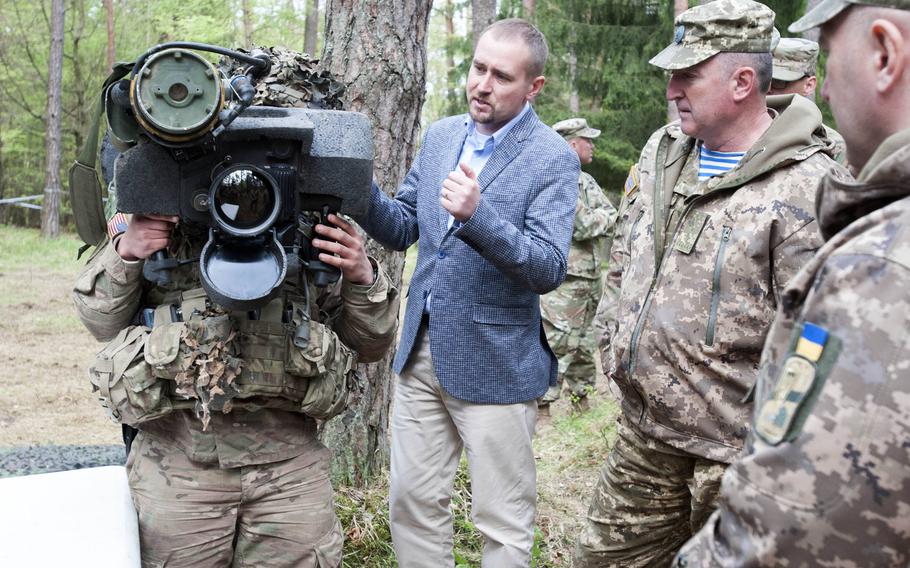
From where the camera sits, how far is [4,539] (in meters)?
2.24

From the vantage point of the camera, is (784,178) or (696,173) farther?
(696,173)

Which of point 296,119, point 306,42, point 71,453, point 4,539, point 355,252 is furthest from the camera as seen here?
point 306,42

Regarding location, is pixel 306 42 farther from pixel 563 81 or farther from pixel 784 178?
pixel 784 178

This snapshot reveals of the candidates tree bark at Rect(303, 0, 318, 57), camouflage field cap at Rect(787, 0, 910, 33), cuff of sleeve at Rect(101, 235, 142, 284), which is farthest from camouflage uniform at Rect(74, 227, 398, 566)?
tree bark at Rect(303, 0, 318, 57)

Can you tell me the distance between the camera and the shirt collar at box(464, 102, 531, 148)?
3238 mm

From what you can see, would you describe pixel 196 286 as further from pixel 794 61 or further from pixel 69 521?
pixel 794 61

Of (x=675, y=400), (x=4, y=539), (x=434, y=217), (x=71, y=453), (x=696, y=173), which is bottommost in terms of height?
(x=71, y=453)

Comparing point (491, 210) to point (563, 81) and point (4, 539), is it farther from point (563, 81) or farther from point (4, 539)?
point (563, 81)

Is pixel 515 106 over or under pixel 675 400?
over

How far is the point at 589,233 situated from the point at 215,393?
5258 mm

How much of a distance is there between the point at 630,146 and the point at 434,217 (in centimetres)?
1116

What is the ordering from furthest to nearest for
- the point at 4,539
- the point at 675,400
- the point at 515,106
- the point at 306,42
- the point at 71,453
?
the point at 306,42, the point at 71,453, the point at 515,106, the point at 675,400, the point at 4,539

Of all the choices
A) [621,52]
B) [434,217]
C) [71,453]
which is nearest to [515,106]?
[434,217]

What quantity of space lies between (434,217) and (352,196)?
768 millimetres
